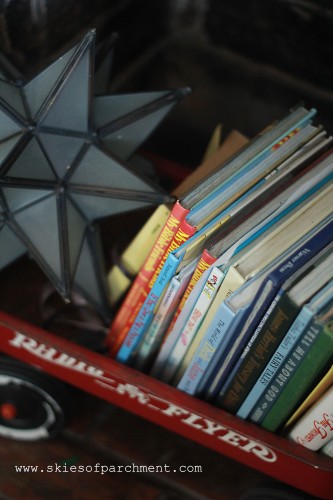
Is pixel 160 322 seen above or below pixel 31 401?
above

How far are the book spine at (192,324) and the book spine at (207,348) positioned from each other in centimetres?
2

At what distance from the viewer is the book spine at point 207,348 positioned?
0.81m

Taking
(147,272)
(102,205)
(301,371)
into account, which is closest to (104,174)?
(102,205)

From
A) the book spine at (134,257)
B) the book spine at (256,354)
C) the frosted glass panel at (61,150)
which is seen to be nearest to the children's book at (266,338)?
the book spine at (256,354)

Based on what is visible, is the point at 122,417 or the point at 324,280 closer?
the point at 324,280

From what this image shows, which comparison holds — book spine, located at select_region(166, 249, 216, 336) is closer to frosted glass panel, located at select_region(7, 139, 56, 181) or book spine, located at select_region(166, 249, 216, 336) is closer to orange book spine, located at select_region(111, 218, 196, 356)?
orange book spine, located at select_region(111, 218, 196, 356)

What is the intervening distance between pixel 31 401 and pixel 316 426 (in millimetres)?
494

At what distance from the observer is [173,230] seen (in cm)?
83

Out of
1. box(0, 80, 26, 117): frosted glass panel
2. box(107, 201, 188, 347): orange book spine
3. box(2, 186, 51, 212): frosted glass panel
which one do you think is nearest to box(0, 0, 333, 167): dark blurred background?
box(0, 80, 26, 117): frosted glass panel

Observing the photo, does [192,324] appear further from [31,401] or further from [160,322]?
[31,401]

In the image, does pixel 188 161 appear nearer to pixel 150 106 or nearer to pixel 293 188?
pixel 150 106

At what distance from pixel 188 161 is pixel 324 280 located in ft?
2.25

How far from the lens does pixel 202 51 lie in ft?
4.02

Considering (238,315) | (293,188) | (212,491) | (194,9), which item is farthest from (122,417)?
(194,9)
